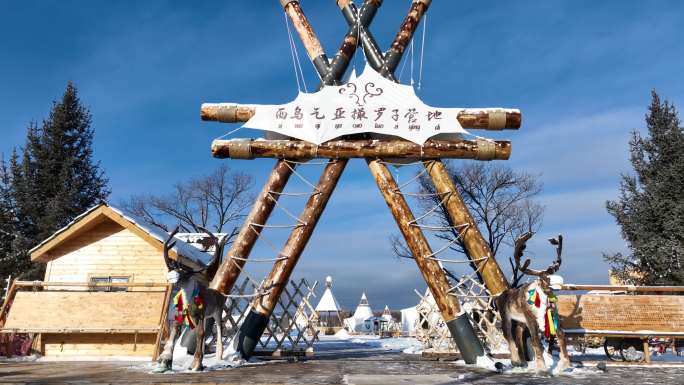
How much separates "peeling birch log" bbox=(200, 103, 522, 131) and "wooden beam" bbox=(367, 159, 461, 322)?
2156mm

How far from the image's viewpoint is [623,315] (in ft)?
31.5

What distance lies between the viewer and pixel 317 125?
1009 centimetres

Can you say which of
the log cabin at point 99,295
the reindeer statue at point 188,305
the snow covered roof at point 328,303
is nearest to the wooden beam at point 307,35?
the reindeer statue at point 188,305

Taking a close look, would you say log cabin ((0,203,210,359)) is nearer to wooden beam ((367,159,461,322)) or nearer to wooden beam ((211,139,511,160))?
wooden beam ((211,139,511,160))

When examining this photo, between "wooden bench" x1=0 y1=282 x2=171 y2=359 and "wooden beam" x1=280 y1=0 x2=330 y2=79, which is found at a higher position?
"wooden beam" x1=280 y1=0 x2=330 y2=79

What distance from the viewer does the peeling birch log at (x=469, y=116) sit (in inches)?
398

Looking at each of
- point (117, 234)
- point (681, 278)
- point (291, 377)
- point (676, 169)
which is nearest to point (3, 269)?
point (117, 234)

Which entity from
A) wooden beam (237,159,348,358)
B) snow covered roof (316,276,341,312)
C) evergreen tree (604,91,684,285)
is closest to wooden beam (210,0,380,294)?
wooden beam (237,159,348,358)

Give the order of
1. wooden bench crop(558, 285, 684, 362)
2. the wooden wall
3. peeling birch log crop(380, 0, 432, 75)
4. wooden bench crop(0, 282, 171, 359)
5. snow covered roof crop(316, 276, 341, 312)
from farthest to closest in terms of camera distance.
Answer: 1. snow covered roof crop(316, 276, 341, 312)
2. the wooden wall
3. peeling birch log crop(380, 0, 432, 75)
4. wooden bench crop(0, 282, 171, 359)
5. wooden bench crop(558, 285, 684, 362)

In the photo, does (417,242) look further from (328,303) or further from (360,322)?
(360,322)

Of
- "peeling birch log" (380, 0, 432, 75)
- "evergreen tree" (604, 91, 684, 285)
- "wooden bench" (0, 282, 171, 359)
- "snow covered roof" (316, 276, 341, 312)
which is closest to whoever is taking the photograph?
"wooden bench" (0, 282, 171, 359)

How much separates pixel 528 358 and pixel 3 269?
22.8 m

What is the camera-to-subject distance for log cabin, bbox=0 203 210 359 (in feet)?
34.8

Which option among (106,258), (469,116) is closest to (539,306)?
(469,116)
